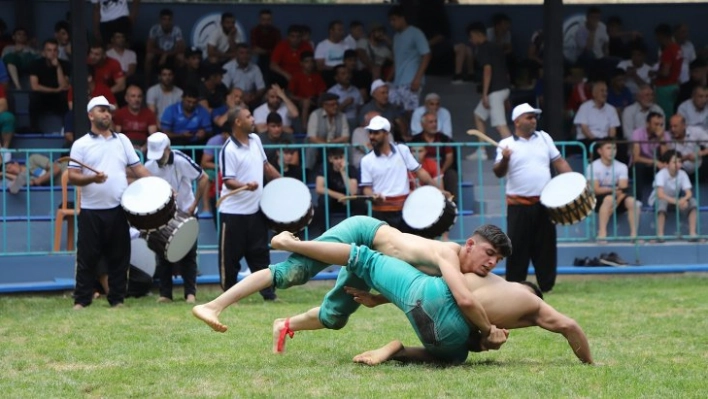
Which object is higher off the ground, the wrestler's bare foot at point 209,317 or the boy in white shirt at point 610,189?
the boy in white shirt at point 610,189

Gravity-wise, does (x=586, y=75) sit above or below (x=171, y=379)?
above

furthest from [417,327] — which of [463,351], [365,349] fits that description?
[365,349]

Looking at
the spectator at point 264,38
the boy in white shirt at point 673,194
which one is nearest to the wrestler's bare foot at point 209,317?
the boy in white shirt at point 673,194

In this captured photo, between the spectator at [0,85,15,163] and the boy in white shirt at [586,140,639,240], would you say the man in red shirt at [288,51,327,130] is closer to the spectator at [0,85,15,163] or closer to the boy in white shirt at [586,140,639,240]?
the spectator at [0,85,15,163]

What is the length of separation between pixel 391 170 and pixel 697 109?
6299 mm

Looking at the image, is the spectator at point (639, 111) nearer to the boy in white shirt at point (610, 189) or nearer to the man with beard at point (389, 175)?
the boy in white shirt at point (610, 189)

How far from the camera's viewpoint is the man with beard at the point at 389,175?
49.2ft

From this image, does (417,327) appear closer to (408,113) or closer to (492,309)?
(492,309)

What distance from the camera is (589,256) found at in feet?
54.9

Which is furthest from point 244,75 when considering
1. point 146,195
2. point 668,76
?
point 146,195

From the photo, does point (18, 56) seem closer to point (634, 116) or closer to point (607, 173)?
point (607, 173)

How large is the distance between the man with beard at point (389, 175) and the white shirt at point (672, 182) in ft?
11.4

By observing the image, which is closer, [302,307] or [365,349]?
[365,349]

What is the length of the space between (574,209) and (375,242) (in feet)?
16.2
